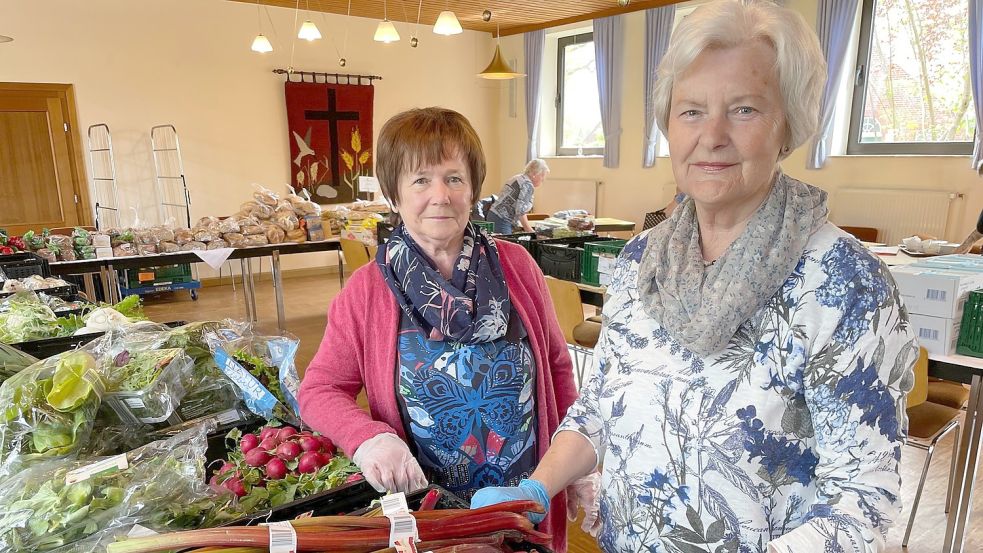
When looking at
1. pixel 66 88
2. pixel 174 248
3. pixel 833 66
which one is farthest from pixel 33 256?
pixel 833 66

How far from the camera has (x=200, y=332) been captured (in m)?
1.68

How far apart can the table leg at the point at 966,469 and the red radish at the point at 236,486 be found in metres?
2.36

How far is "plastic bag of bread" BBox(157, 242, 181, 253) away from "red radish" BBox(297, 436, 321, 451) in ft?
13.2

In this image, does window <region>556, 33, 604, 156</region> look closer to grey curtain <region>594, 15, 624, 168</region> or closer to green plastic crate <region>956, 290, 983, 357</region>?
grey curtain <region>594, 15, 624, 168</region>

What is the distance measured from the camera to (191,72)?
284 inches

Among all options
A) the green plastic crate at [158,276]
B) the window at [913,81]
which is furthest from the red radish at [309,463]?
the window at [913,81]

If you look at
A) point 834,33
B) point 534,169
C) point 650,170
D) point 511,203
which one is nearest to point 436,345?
point 511,203

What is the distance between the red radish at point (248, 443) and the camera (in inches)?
52.3

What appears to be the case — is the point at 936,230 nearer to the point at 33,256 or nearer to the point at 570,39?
the point at 570,39

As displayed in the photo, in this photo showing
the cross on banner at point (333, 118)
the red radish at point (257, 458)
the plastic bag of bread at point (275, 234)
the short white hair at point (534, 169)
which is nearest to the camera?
the red radish at point (257, 458)

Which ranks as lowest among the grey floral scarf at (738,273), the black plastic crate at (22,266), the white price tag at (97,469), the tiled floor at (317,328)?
the tiled floor at (317,328)

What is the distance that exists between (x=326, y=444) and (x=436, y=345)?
310 mm

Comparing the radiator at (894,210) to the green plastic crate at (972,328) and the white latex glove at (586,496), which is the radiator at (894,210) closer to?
the green plastic crate at (972,328)

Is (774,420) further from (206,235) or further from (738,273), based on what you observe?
(206,235)
